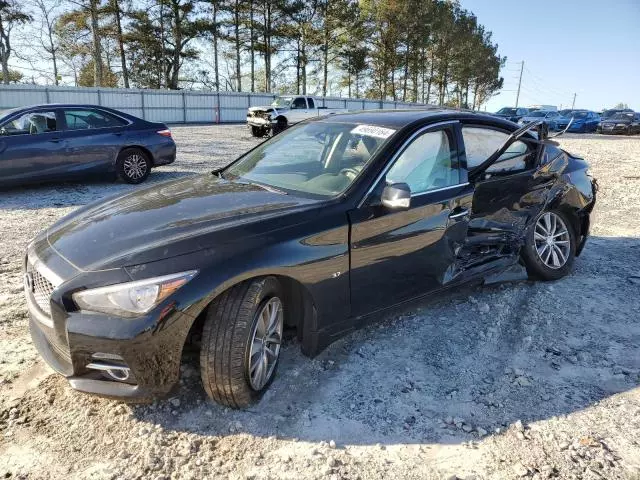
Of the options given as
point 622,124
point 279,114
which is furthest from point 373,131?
point 622,124

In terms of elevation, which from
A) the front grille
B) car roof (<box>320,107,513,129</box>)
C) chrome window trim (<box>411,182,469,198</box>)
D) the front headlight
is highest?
car roof (<box>320,107,513,129</box>)

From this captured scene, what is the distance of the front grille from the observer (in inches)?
99.3

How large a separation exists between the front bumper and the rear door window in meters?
6.76

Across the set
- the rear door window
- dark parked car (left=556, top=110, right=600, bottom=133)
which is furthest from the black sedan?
dark parked car (left=556, top=110, right=600, bottom=133)

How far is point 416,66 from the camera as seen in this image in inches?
1940

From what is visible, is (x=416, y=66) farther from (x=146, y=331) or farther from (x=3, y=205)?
(x=146, y=331)

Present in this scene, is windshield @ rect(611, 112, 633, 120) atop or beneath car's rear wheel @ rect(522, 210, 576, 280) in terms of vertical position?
atop

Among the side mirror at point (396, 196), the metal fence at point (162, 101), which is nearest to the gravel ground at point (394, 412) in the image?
the side mirror at point (396, 196)

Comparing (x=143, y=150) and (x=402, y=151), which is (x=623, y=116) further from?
(x=402, y=151)

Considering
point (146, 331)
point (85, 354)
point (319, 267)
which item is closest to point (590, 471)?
point (319, 267)

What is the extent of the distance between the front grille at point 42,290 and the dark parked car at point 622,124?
3503 cm

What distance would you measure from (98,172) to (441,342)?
7.33 meters

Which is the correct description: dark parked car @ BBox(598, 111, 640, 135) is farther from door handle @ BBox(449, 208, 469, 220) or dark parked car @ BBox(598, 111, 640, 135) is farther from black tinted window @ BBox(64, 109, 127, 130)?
door handle @ BBox(449, 208, 469, 220)

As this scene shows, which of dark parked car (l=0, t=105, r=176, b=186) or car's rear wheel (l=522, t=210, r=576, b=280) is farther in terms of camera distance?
dark parked car (l=0, t=105, r=176, b=186)
